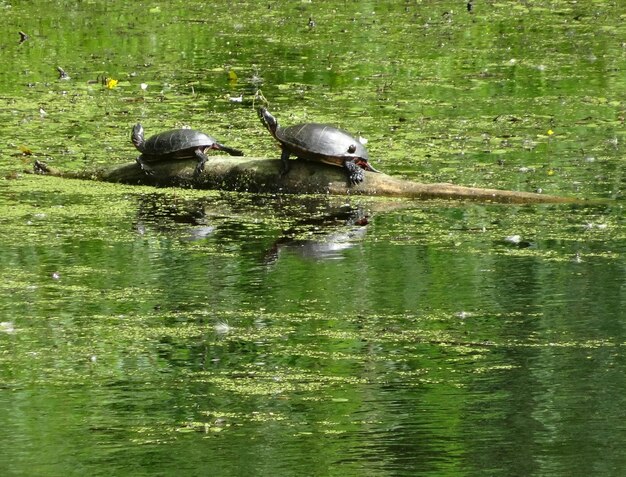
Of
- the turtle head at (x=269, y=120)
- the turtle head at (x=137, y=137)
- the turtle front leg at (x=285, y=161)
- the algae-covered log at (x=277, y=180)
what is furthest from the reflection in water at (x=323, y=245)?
the turtle head at (x=137, y=137)

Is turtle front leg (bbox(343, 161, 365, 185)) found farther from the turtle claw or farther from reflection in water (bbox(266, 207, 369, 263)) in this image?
the turtle claw

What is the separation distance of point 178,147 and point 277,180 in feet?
2.31

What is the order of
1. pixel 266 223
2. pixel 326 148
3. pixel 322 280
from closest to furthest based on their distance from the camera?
pixel 322 280 < pixel 266 223 < pixel 326 148

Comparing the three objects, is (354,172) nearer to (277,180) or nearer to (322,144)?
(322,144)

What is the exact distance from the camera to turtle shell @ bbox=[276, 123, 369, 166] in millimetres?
9180

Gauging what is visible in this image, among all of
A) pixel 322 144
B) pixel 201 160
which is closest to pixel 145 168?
pixel 201 160

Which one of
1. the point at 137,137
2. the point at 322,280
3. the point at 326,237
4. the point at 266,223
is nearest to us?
the point at 322,280

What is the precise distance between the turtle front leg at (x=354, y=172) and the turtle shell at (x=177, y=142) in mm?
973

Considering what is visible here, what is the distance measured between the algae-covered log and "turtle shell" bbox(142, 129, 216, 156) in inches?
5.2

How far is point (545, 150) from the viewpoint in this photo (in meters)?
10.3

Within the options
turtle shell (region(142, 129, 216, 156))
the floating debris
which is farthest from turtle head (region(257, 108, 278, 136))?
the floating debris

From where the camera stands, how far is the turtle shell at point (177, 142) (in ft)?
31.4

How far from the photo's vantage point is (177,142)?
9.59m

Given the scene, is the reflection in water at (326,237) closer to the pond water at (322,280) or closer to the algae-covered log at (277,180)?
the pond water at (322,280)
